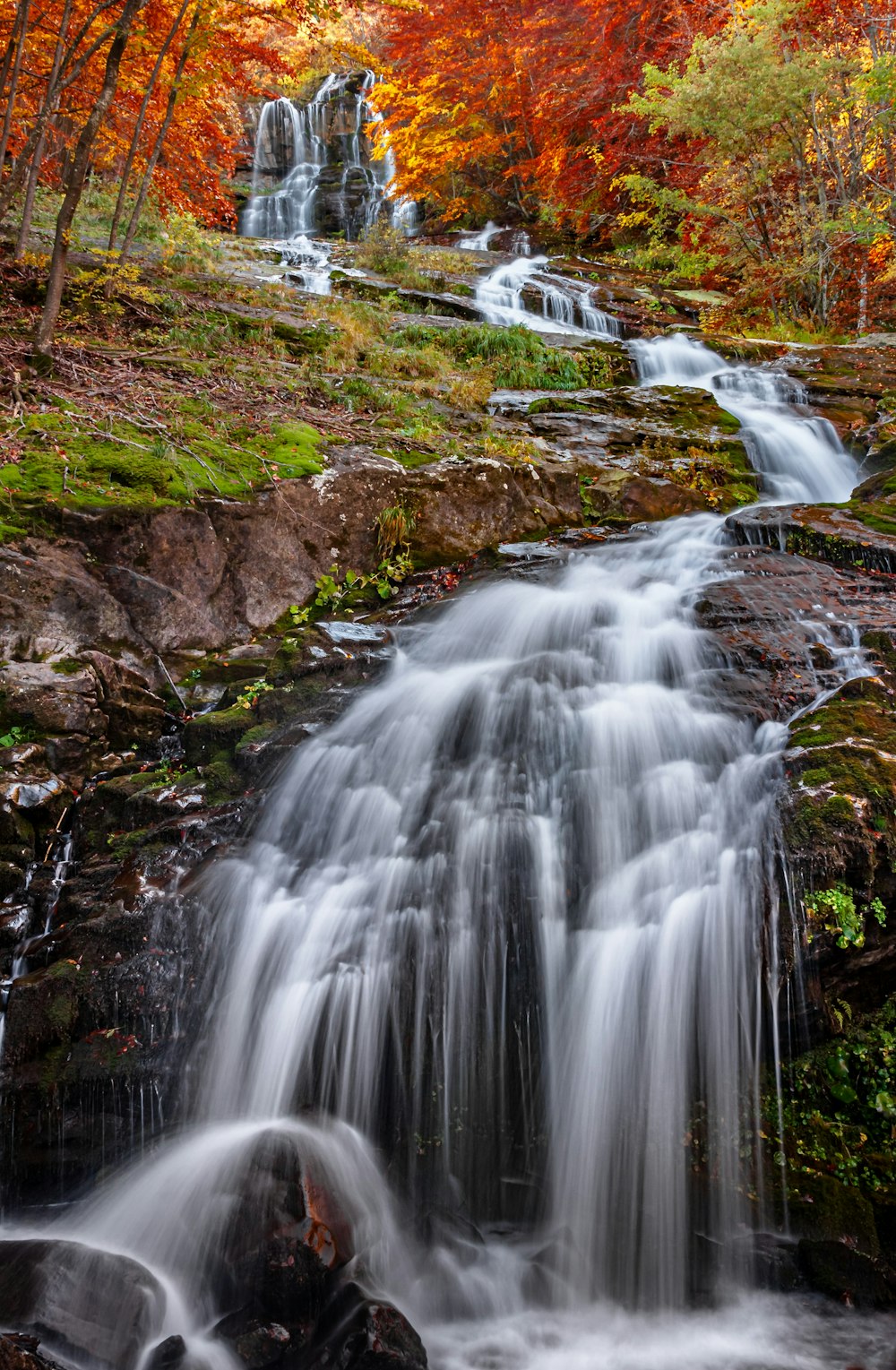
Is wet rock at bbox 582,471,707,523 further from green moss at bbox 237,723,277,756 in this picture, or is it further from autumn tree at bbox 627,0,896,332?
autumn tree at bbox 627,0,896,332

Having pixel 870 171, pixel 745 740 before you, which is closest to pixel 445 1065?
pixel 745 740

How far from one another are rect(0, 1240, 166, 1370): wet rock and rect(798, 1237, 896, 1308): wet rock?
2471mm

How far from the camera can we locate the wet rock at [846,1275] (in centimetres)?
287

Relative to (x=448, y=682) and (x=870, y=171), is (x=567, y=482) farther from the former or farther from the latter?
(x=870, y=171)

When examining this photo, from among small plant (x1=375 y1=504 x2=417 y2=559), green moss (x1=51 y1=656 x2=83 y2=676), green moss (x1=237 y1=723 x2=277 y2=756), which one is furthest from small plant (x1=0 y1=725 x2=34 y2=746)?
small plant (x1=375 y1=504 x2=417 y2=559)

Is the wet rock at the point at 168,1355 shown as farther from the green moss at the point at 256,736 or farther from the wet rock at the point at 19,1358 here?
the green moss at the point at 256,736

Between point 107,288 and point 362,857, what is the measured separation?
27.6 ft

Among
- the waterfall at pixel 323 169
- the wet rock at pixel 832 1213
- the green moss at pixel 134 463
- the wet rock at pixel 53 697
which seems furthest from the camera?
the waterfall at pixel 323 169

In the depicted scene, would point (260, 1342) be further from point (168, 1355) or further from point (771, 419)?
point (771, 419)

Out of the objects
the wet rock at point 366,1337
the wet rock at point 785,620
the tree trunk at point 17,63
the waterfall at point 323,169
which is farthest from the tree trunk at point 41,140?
the waterfall at point 323,169

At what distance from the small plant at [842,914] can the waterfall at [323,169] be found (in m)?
24.7

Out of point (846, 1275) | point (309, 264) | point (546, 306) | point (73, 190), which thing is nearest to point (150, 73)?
point (73, 190)

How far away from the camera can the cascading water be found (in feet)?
46.6

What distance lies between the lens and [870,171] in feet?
48.5
